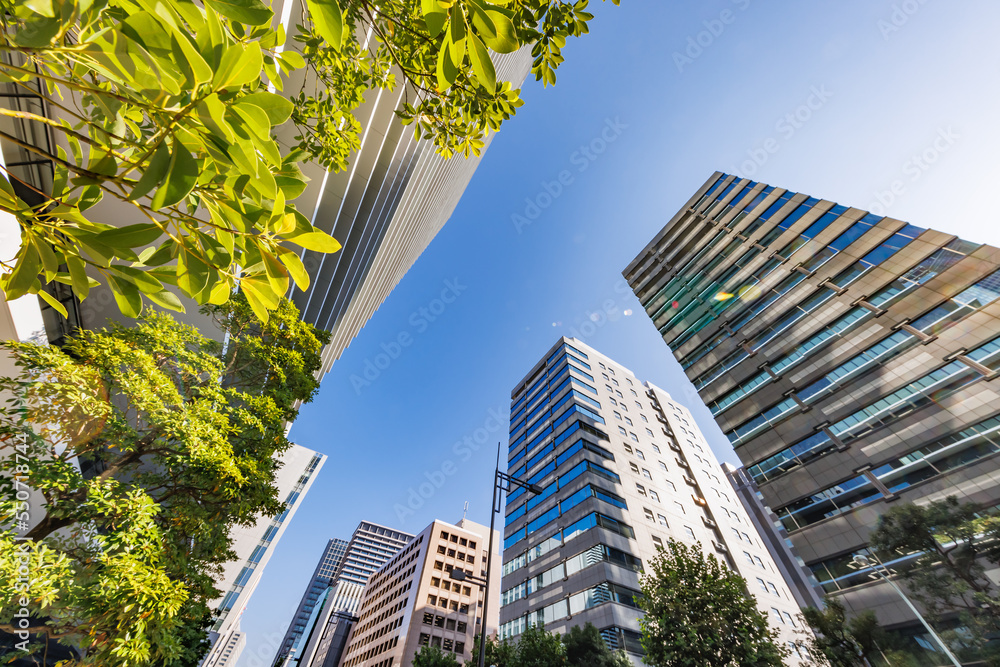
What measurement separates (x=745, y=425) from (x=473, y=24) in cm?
2355

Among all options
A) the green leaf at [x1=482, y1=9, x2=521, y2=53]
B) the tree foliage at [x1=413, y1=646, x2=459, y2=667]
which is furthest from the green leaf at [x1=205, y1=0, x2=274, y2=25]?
the tree foliage at [x1=413, y1=646, x2=459, y2=667]

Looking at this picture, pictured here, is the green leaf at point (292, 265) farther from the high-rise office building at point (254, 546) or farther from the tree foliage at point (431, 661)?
the high-rise office building at point (254, 546)

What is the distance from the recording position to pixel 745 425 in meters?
19.8

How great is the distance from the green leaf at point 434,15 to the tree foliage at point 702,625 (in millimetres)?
16544

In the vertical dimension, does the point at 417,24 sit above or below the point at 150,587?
above

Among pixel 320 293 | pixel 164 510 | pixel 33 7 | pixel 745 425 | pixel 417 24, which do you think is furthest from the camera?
pixel 745 425

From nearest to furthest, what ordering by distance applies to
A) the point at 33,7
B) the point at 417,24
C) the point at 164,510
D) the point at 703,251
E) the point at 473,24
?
the point at 33,7, the point at 473,24, the point at 417,24, the point at 164,510, the point at 703,251

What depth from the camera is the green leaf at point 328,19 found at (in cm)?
112

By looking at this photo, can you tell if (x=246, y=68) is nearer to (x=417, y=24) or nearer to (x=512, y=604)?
(x=417, y=24)

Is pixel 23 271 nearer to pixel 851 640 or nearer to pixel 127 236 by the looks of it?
pixel 127 236

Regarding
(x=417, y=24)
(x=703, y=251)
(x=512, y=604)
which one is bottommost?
(x=417, y=24)

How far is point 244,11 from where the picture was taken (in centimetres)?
99

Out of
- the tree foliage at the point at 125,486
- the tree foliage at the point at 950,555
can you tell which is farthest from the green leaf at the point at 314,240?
the tree foliage at the point at 950,555

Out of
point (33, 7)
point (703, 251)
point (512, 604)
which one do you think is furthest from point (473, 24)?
point (512, 604)
